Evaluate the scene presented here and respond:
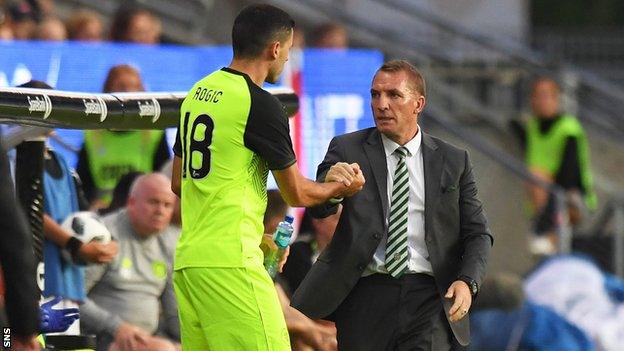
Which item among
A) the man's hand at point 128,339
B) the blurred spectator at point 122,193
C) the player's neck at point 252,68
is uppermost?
the player's neck at point 252,68

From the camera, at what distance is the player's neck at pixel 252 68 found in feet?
23.1

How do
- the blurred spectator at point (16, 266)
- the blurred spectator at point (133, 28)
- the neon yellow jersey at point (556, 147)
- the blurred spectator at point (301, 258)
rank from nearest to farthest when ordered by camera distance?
1. the blurred spectator at point (16, 266)
2. the blurred spectator at point (301, 258)
3. the blurred spectator at point (133, 28)
4. the neon yellow jersey at point (556, 147)

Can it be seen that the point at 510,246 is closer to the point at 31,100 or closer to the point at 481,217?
the point at 481,217

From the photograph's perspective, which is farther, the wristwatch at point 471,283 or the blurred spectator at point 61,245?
the blurred spectator at point 61,245

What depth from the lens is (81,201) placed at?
365 inches

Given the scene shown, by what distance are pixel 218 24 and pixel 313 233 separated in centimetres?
745

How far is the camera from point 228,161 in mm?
6914

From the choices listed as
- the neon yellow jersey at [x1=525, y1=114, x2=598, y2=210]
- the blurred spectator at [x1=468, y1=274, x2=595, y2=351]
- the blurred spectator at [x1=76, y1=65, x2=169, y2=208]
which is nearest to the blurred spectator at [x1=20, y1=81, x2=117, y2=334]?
the blurred spectator at [x1=76, y1=65, x2=169, y2=208]

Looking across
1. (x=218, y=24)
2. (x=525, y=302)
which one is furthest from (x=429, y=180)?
(x=218, y=24)

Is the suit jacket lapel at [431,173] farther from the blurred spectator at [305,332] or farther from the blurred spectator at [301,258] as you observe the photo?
the blurred spectator at [301,258]

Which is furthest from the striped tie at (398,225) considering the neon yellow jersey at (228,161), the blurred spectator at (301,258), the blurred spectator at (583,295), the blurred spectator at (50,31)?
the blurred spectator at (583,295)

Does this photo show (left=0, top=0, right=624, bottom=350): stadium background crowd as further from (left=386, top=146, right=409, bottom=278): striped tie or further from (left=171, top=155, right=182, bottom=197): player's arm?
(left=171, top=155, right=182, bottom=197): player's arm

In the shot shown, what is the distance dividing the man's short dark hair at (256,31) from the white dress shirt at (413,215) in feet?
3.57

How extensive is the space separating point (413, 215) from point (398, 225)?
0.10 metres
